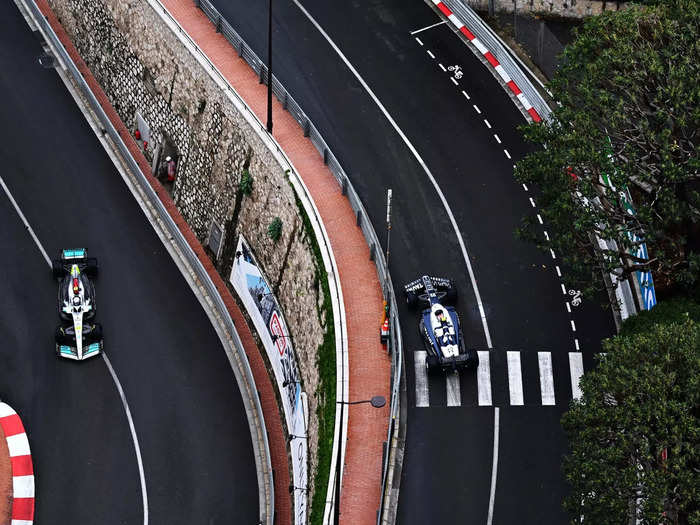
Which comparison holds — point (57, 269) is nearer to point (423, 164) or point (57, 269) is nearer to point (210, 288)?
point (210, 288)

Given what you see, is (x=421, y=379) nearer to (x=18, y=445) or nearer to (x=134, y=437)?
(x=134, y=437)

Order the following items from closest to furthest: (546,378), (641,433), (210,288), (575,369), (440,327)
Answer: (641,433), (440,327), (546,378), (575,369), (210,288)

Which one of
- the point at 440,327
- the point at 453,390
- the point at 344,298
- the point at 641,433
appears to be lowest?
the point at 641,433

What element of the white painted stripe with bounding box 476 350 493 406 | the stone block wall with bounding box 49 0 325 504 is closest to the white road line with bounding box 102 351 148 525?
the stone block wall with bounding box 49 0 325 504

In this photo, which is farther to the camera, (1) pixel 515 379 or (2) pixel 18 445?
(2) pixel 18 445

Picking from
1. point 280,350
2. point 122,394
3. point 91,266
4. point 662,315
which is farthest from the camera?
point 91,266

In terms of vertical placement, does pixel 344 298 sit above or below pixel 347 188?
below

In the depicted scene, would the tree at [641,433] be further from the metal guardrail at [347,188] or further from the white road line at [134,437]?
the white road line at [134,437]

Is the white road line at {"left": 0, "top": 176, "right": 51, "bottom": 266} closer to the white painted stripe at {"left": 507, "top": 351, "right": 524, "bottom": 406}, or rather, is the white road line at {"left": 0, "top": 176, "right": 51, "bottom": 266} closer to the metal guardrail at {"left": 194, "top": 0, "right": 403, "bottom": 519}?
the metal guardrail at {"left": 194, "top": 0, "right": 403, "bottom": 519}

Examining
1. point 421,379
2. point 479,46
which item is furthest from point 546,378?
point 479,46
